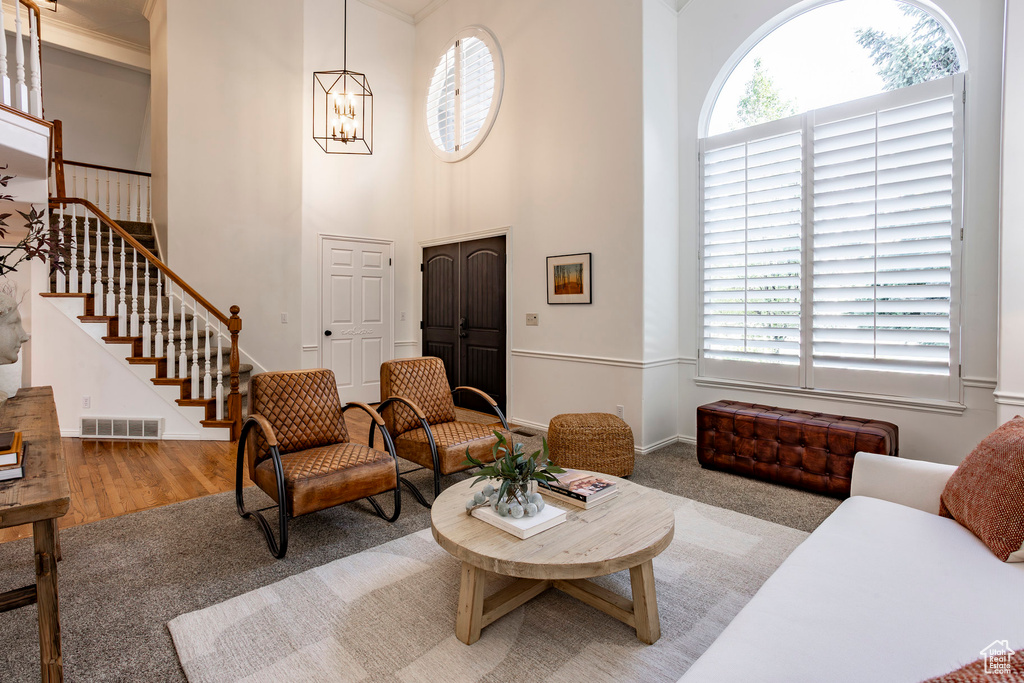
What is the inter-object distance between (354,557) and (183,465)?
2.39 metres

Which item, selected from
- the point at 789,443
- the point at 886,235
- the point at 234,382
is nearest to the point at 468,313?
the point at 234,382

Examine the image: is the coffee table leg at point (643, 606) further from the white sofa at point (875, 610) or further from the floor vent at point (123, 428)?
the floor vent at point (123, 428)

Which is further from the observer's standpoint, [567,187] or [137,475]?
[567,187]

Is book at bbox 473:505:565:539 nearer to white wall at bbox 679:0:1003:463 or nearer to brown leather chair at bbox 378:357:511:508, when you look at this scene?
brown leather chair at bbox 378:357:511:508

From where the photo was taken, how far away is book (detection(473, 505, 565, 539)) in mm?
1870

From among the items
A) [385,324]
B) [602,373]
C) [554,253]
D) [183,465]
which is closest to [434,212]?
[385,324]

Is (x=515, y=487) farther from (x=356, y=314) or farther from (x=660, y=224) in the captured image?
(x=356, y=314)

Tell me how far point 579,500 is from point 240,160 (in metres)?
5.73

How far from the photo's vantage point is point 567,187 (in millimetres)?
4824

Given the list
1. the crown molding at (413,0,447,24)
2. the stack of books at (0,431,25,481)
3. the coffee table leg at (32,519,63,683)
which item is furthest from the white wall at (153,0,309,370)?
the coffee table leg at (32,519,63,683)

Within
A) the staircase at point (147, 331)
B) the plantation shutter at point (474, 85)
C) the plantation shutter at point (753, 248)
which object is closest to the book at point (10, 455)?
the staircase at point (147, 331)

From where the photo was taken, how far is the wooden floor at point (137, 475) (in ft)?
10.5

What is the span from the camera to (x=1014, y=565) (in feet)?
5.11

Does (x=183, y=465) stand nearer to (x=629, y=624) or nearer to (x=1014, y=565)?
(x=629, y=624)
